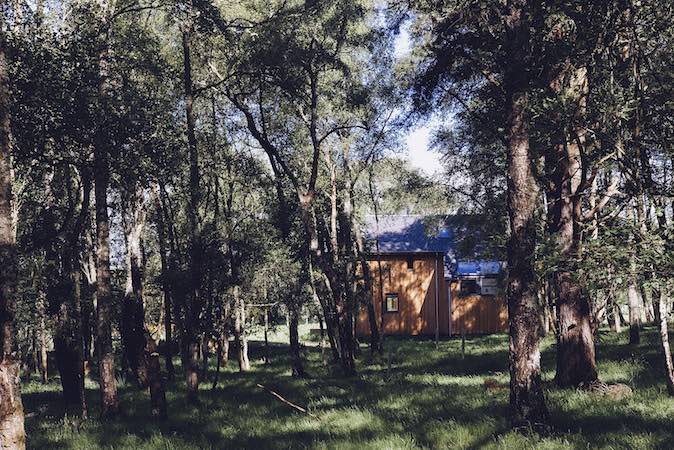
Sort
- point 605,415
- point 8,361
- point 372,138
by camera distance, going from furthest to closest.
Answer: point 372,138 < point 605,415 < point 8,361

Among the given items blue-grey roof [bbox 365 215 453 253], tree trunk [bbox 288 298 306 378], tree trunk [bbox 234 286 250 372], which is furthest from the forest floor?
blue-grey roof [bbox 365 215 453 253]

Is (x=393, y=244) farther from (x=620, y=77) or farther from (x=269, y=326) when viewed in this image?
(x=620, y=77)

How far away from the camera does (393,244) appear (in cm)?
4200

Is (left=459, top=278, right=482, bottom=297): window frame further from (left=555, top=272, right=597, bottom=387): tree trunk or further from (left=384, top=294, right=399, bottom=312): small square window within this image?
(left=555, top=272, right=597, bottom=387): tree trunk

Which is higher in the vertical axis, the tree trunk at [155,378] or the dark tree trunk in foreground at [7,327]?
the dark tree trunk in foreground at [7,327]

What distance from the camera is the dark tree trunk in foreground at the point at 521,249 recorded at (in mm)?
9711

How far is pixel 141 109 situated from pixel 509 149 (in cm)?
882

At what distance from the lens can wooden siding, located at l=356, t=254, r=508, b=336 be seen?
39125mm

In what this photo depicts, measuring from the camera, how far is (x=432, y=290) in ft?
133

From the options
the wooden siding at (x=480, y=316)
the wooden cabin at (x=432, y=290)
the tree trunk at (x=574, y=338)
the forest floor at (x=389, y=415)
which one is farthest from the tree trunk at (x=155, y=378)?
the wooden siding at (x=480, y=316)

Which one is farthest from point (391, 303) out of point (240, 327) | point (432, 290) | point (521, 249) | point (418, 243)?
point (521, 249)

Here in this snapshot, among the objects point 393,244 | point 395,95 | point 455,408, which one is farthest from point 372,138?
point 455,408

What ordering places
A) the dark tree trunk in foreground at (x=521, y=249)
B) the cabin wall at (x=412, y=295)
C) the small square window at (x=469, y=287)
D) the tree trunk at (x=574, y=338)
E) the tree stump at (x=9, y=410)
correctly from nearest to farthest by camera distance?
the tree stump at (x=9, y=410) → the dark tree trunk in foreground at (x=521, y=249) → the tree trunk at (x=574, y=338) → the small square window at (x=469, y=287) → the cabin wall at (x=412, y=295)

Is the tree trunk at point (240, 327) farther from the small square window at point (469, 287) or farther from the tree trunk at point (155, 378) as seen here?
the small square window at point (469, 287)
